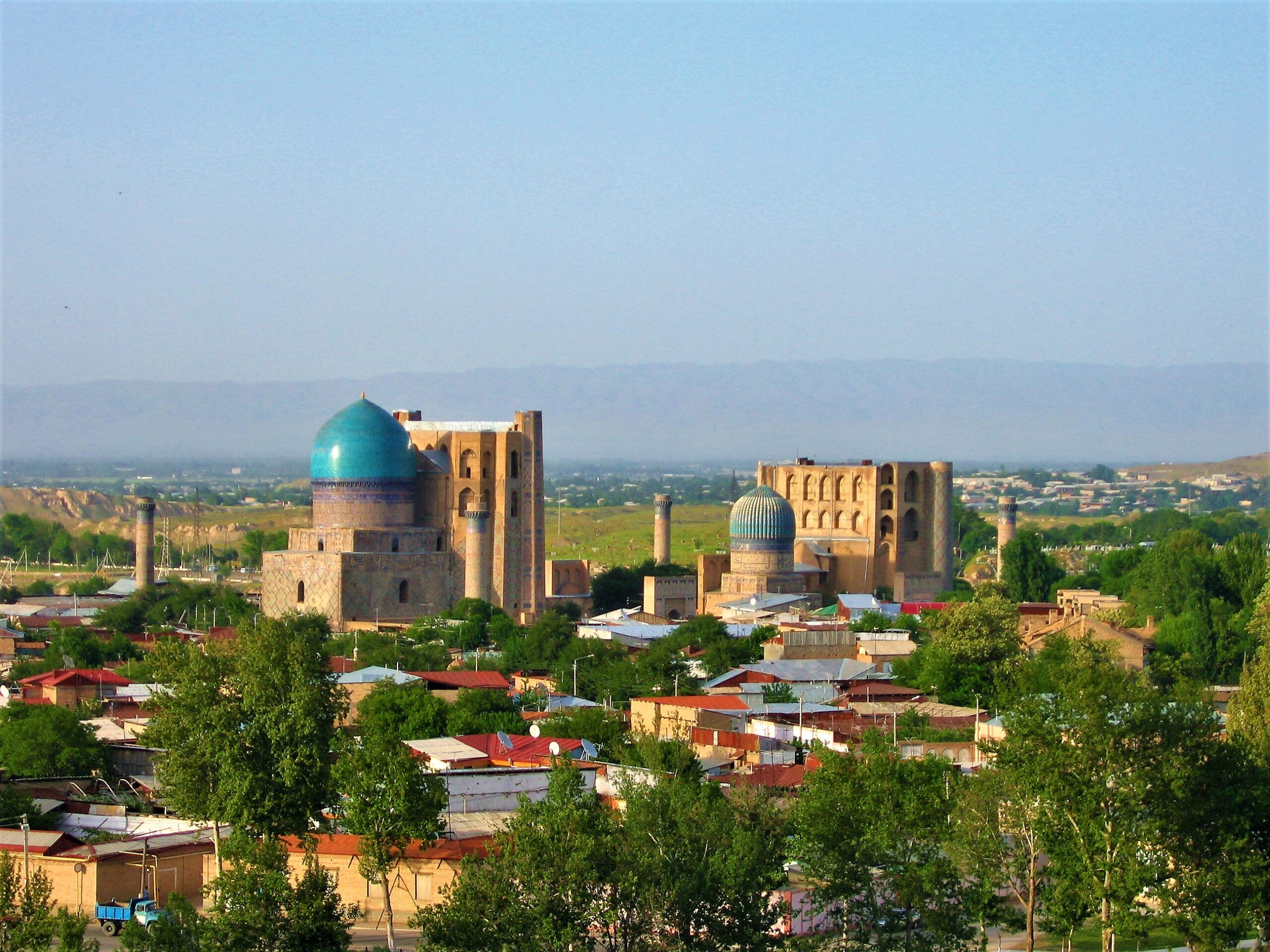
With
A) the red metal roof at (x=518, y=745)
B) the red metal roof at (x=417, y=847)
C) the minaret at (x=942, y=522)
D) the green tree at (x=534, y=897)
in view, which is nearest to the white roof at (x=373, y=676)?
the red metal roof at (x=518, y=745)

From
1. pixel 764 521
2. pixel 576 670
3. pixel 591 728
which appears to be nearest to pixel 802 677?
pixel 576 670

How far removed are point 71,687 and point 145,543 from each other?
31.3 meters

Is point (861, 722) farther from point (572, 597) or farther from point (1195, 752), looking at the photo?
point (572, 597)

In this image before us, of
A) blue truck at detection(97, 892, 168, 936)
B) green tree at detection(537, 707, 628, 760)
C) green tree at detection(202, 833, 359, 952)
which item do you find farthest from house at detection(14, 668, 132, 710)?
green tree at detection(202, 833, 359, 952)

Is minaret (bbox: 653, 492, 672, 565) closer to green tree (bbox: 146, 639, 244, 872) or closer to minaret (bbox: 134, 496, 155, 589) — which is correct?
minaret (bbox: 134, 496, 155, 589)

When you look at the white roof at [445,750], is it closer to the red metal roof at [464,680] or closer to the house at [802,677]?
the red metal roof at [464,680]

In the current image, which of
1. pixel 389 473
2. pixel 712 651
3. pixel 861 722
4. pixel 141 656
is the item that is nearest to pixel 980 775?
pixel 861 722

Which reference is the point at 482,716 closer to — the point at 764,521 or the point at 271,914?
the point at 271,914

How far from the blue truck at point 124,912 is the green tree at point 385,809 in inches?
96.1

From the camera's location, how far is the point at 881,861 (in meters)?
26.1

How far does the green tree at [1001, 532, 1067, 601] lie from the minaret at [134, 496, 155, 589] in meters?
25.5

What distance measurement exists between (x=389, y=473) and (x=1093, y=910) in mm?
42432

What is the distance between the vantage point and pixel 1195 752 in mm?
26828

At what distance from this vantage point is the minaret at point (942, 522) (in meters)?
76.0
